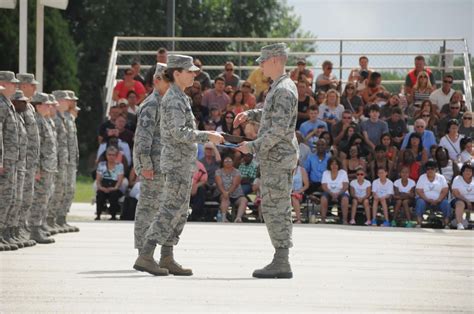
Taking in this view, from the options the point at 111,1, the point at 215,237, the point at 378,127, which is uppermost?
the point at 111,1

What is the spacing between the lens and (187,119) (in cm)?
1410

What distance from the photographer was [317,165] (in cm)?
2609

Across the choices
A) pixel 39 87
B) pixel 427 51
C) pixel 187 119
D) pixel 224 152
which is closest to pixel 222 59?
pixel 427 51

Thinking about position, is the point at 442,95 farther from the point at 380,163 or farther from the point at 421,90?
the point at 380,163

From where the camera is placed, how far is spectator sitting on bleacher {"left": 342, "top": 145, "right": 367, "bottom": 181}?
26.1 m

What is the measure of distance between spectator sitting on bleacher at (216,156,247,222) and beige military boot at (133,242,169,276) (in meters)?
11.5

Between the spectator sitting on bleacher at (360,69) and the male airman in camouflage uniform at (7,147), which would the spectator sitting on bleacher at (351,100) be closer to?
the spectator sitting on bleacher at (360,69)

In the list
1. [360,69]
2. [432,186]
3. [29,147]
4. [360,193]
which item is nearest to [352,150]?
[360,193]

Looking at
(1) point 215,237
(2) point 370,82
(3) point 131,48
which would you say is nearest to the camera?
(1) point 215,237

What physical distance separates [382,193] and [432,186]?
0.93 meters

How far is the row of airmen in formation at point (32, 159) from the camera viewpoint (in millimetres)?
17516

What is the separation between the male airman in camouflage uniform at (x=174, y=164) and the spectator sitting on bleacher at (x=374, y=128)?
12.8 m

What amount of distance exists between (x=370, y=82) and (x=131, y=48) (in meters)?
18.7

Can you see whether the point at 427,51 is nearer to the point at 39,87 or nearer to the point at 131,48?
the point at 39,87
